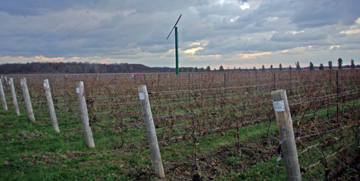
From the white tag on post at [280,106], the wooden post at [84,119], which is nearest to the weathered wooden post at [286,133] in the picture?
the white tag on post at [280,106]

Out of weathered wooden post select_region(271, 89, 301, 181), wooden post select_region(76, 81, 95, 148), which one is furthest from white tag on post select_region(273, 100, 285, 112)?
wooden post select_region(76, 81, 95, 148)

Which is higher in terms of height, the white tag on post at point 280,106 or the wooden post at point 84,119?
the white tag on post at point 280,106

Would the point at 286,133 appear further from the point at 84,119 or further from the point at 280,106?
the point at 84,119

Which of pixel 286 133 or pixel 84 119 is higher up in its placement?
pixel 286 133

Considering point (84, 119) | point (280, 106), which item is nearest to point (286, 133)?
point (280, 106)

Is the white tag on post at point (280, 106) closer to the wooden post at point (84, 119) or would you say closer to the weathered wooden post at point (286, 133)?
the weathered wooden post at point (286, 133)

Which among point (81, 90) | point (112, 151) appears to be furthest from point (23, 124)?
point (112, 151)

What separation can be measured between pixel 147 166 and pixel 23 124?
5.03 meters

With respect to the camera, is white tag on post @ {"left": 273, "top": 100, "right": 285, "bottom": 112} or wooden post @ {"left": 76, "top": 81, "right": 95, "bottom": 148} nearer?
white tag on post @ {"left": 273, "top": 100, "right": 285, "bottom": 112}

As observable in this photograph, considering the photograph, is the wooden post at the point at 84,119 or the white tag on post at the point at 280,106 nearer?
the white tag on post at the point at 280,106

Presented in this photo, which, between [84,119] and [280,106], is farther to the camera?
[84,119]

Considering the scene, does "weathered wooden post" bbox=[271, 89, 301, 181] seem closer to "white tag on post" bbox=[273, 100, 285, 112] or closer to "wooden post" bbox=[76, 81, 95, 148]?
"white tag on post" bbox=[273, 100, 285, 112]

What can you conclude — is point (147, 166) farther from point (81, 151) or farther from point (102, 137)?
point (102, 137)

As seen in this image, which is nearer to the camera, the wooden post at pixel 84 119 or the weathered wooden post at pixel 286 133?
the weathered wooden post at pixel 286 133
